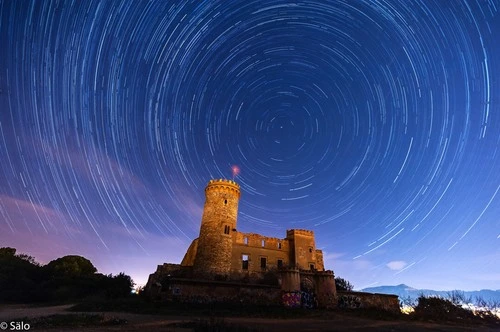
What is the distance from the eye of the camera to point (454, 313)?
27.7 meters

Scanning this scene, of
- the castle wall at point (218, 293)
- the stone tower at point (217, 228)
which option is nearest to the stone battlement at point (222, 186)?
the stone tower at point (217, 228)

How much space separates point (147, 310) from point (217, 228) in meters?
16.3

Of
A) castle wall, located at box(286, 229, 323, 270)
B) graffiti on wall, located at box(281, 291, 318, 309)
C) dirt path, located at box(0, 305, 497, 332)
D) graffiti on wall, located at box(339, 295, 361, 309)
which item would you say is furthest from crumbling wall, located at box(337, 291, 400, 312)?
castle wall, located at box(286, 229, 323, 270)

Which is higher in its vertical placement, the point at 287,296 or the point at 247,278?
the point at 247,278

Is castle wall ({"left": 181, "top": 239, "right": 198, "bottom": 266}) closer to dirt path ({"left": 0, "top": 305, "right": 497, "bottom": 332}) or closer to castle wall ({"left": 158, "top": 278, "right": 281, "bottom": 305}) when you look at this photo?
castle wall ({"left": 158, "top": 278, "right": 281, "bottom": 305})

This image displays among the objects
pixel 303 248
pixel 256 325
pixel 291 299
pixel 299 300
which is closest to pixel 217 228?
pixel 291 299

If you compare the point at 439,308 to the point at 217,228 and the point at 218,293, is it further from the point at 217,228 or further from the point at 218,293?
the point at 217,228

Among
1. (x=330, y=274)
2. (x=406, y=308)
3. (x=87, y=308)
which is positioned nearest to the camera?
(x=87, y=308)

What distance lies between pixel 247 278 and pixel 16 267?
35.9 m

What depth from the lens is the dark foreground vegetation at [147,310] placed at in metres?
15.2

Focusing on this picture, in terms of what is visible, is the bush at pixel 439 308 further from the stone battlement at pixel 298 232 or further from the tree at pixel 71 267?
the tree at pixel 71 267

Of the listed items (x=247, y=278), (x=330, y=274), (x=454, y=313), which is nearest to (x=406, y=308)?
(x=454, y=313)

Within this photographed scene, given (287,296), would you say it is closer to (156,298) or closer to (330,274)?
(330,274)

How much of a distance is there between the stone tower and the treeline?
10.5m
